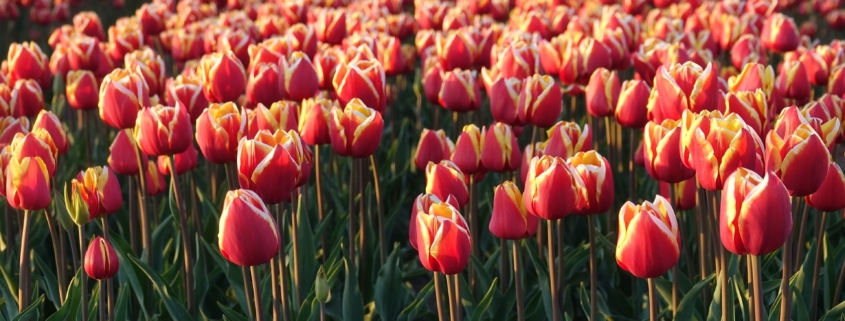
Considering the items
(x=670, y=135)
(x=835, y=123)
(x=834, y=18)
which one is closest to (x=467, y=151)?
(x=670, y=135)

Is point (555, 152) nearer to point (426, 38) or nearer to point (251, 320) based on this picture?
point (251, 320)

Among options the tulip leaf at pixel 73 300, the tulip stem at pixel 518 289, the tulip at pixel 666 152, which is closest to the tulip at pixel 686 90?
the tulip at pixel 666 152

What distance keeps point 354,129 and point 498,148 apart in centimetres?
49

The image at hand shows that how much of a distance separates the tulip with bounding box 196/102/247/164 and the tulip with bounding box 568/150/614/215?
1.01 meters

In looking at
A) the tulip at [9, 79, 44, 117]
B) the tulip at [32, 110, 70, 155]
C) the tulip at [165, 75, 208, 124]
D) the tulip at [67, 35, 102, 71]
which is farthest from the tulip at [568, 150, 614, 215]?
the tulip at [67, 35, 102, 71]

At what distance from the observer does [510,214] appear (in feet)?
7.61

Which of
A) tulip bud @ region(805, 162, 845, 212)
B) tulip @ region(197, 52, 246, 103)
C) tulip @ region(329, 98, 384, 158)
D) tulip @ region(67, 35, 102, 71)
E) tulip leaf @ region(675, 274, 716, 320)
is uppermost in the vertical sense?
tulip @ region(67, 35, 102, 71)

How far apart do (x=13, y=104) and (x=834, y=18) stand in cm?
689

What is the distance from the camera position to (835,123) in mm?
2428

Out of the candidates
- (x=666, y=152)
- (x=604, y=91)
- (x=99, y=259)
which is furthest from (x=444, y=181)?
(x=604, y=91)

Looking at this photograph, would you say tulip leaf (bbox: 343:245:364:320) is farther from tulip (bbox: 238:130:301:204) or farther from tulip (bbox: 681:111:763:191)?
tulip (bbox: 681:111:763:191)

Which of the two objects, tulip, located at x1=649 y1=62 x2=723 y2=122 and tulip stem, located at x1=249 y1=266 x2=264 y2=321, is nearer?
tulip stem, located at x1=249 y1=266 x2=264 y2=321

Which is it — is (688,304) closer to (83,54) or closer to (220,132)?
(220,132)

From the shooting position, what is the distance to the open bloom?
1731 millimetres
